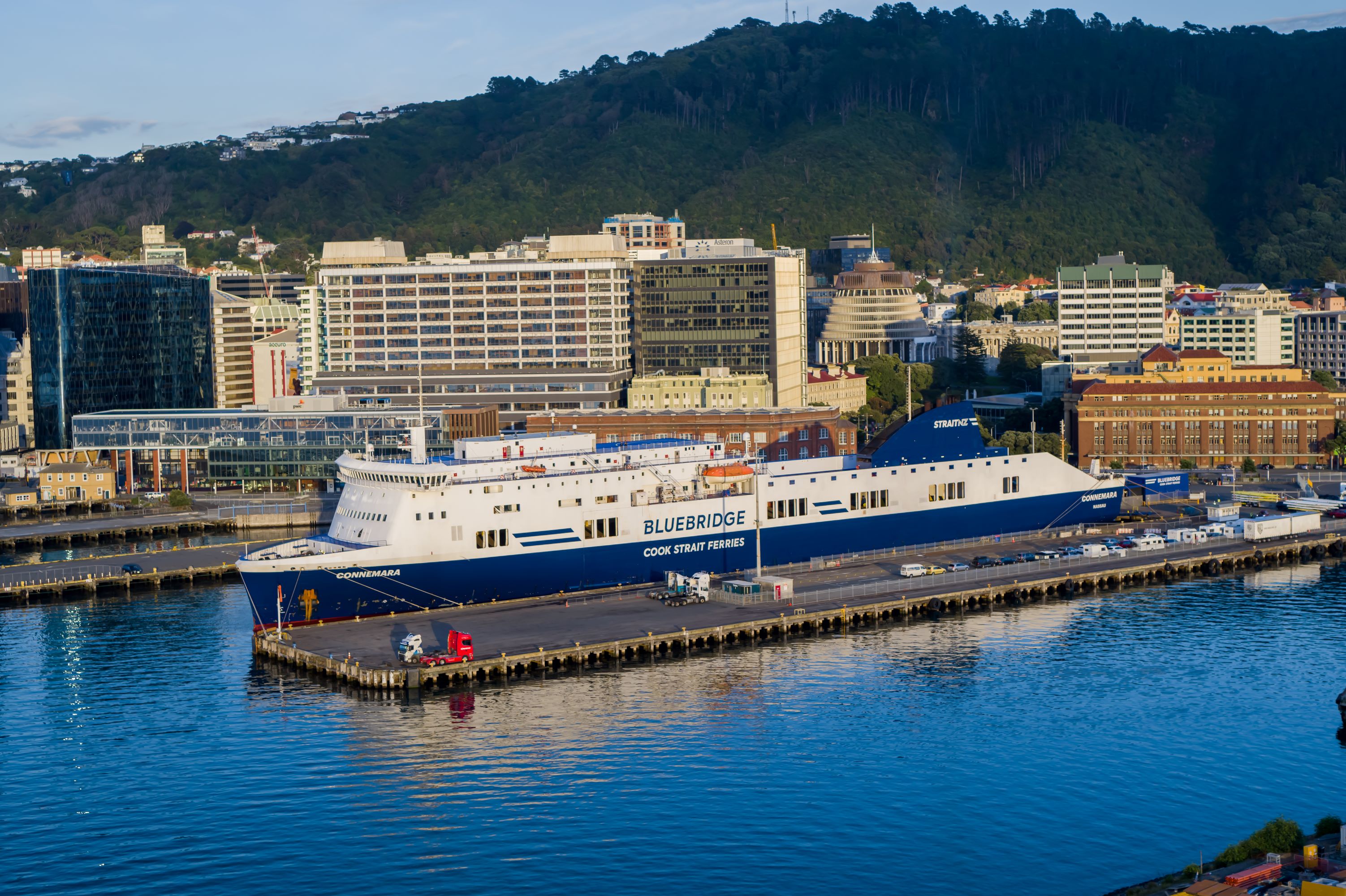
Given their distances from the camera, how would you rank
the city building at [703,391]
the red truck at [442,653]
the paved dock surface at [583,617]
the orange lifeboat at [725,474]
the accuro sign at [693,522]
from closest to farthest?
the red truck at [442,653], the paved dock surface at [583,617], the accuro sign at [693,522], the orange lifeboat at [725,474], the city building at [703,391]

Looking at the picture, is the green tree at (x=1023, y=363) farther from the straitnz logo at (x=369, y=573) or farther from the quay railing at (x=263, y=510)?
the straitnz logo at (x=369, y=573)

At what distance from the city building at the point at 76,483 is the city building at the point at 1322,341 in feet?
358

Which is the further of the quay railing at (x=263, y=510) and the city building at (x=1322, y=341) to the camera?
the city building at (x=1322, y=341)

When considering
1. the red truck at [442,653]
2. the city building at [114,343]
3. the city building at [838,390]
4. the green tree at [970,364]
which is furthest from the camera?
the green tree at [970,364]

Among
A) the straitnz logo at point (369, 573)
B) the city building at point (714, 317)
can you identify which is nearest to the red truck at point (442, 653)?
the straitnz logo at point (369, 573)

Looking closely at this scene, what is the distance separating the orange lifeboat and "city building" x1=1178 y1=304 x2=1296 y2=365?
87.6 meters

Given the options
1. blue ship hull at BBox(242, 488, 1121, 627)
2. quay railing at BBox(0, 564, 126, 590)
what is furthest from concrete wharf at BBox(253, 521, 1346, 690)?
quay railing at BBox(0, 564, 126, 590)

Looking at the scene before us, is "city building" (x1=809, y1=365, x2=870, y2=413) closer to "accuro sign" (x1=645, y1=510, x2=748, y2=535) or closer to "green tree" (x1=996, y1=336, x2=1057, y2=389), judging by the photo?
"green tree" (x1=996, y1=336, x2=1057, y2=389)

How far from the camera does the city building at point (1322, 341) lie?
520 feet

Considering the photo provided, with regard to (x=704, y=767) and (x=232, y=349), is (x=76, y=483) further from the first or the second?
(x=704, y=767)

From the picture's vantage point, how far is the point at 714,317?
147m

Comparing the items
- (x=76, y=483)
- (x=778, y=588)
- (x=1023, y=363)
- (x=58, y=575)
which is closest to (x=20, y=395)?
(x=76, y=483)

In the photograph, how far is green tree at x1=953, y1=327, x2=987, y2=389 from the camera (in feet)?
591

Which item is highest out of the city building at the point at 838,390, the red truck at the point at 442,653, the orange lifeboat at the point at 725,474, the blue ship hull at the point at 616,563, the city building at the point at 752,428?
the city building at the point at 838,390
